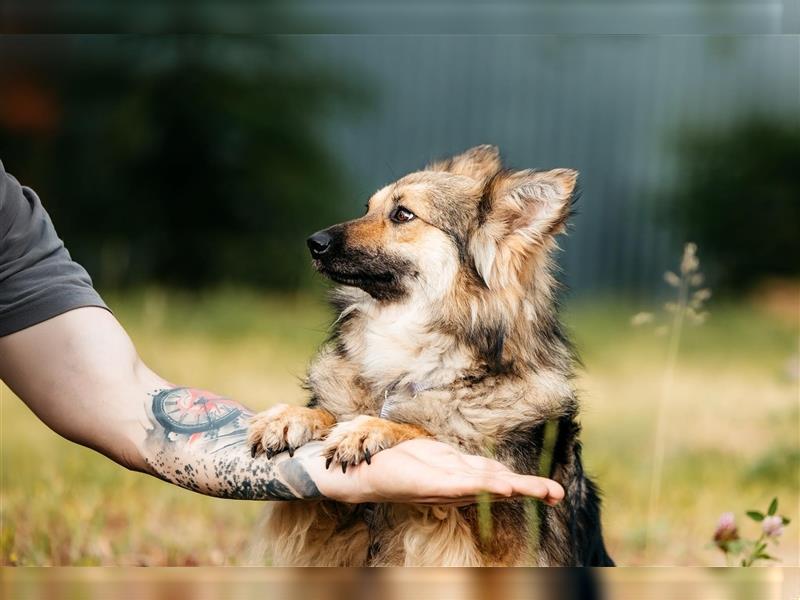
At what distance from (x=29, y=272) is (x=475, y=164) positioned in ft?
3.84

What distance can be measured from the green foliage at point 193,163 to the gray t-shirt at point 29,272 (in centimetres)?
263

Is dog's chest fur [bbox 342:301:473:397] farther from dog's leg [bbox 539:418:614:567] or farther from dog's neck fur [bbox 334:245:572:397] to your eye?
dog's leg [bbox 539:418:614:567]

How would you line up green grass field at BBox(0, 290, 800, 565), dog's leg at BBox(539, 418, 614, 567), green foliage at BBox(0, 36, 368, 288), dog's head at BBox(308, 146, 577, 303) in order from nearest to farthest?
1. dog's leg at BBox(539, 418, 614, 567)
2. dog's head at BBox(308, 146, 577, 303)
3. green grass field at BBox(0, 290, 800, 565)
4. green foliage at BBox(0, 36, 368, 288)

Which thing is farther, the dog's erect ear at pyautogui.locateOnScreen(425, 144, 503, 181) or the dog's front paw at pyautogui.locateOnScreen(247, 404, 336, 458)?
the dog's erect ear at pyautogui.locateOnScreen(425, 144, 503, 181)

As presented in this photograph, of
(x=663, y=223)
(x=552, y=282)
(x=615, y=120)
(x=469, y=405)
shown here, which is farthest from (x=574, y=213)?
(x=663, y=223)

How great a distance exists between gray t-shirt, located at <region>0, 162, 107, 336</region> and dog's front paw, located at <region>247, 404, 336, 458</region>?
0.57 meters

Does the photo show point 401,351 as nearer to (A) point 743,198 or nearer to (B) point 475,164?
(B) point 475,164

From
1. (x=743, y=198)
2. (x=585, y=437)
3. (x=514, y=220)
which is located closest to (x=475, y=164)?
(x=514, y=220)

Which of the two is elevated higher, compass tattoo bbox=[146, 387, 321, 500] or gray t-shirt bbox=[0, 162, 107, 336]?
gray t-shirt bbox=[0, 162, 107, 336]

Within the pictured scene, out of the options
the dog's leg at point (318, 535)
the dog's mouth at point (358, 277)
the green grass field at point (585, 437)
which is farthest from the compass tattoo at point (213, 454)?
the dog's mouth at point (358, 277)

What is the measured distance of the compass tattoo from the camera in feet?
7.02

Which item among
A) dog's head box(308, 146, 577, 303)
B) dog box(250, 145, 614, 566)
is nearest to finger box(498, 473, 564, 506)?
dog box(250, 145, 614, 566)

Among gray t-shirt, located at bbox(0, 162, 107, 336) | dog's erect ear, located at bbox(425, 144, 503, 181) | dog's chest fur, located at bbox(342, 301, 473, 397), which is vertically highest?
dog's erect ear, located at bbox(425, 144, 503, 181)

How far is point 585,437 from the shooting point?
13.6 ft
